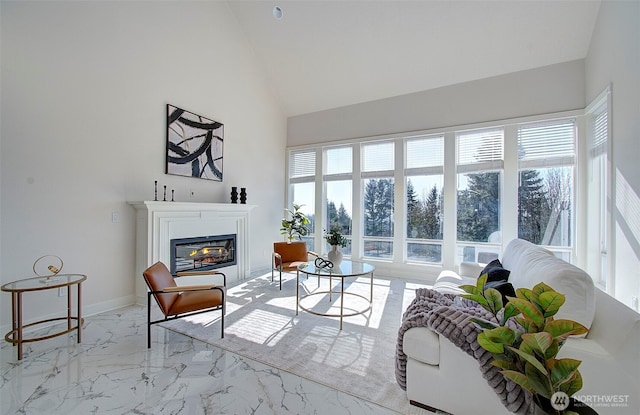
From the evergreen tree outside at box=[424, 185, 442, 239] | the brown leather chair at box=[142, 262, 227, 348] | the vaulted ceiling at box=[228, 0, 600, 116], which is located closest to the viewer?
the brown leather chair at box=[142, 262, 227, 348]

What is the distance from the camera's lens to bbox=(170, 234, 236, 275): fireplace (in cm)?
414

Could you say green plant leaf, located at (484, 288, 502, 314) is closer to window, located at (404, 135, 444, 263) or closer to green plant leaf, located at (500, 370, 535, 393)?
green plant leaf, located at (500, 370, 535, 393)

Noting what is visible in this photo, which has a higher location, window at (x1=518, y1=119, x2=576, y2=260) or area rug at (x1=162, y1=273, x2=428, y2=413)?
window at (x1=518, y1=119, x2=576, y2=260)

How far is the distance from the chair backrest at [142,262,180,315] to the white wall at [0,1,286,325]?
123cm

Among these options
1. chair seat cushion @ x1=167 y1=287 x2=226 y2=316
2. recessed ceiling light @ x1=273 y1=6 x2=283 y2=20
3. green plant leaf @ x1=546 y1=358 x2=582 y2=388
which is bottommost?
chair seat cushion @ x1=167 y1=287 x2=226 y2=316

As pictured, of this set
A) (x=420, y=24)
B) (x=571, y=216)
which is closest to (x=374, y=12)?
(x=420, y=24)

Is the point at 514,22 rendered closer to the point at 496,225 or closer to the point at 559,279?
the point at 496,225

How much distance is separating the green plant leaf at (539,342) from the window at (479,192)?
4457mm

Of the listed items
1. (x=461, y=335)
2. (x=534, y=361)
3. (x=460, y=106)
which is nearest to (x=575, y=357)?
(x=461, y=335)

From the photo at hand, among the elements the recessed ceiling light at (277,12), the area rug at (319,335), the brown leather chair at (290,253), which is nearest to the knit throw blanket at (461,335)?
the area rug at (319,335)

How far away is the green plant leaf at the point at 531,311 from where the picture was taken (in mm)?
972

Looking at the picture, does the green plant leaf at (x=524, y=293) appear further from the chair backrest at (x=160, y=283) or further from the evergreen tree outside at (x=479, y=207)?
the evergreen tree outside at (x=479, y=207)

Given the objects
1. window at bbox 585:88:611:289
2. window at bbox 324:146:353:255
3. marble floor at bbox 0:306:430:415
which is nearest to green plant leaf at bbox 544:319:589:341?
marble floor at bbox 0:306:430:415

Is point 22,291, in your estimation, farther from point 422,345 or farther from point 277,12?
point 277,12
